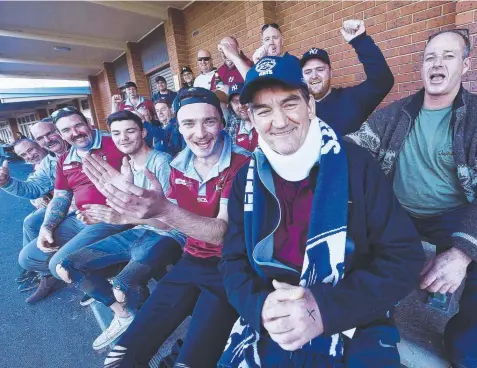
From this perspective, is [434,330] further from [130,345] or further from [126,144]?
[126,144]

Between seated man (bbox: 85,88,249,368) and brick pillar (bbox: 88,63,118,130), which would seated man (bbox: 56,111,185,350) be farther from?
brick pillar (bbox: 88,63,118,130)

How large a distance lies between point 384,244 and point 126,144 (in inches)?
78.2

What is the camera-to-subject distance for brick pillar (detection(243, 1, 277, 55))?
13.9 ft

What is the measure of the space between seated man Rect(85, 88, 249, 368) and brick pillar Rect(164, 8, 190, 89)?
5.13 meters

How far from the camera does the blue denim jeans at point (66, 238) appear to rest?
225cm

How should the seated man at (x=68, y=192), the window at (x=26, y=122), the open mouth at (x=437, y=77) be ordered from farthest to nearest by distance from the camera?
the window at (x=26, y=122) → the seated man at (x=68, y=192) → the open mouth at (x=437, y=77)

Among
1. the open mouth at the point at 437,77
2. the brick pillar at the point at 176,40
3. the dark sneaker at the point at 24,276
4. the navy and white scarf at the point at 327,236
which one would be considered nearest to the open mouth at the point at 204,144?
the navy and white scarf at the point at 327,236

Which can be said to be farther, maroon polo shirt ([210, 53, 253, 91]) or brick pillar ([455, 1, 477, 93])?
maroon polo shirt ([210, 53, 253, 91])

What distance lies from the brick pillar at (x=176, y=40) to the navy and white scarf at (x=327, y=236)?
6.13m

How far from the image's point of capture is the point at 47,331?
2.14 m

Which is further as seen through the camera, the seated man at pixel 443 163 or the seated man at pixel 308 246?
the seated man at pixel 443 163

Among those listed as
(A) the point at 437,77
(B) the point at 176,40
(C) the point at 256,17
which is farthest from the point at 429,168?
(B) the point at 176,40

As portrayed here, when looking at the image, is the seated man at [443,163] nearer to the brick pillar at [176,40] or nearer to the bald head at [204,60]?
the bald head at [204,60]

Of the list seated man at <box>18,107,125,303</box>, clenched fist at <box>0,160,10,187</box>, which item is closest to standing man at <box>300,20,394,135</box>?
seated man at <box>18,107,125,303</box>
